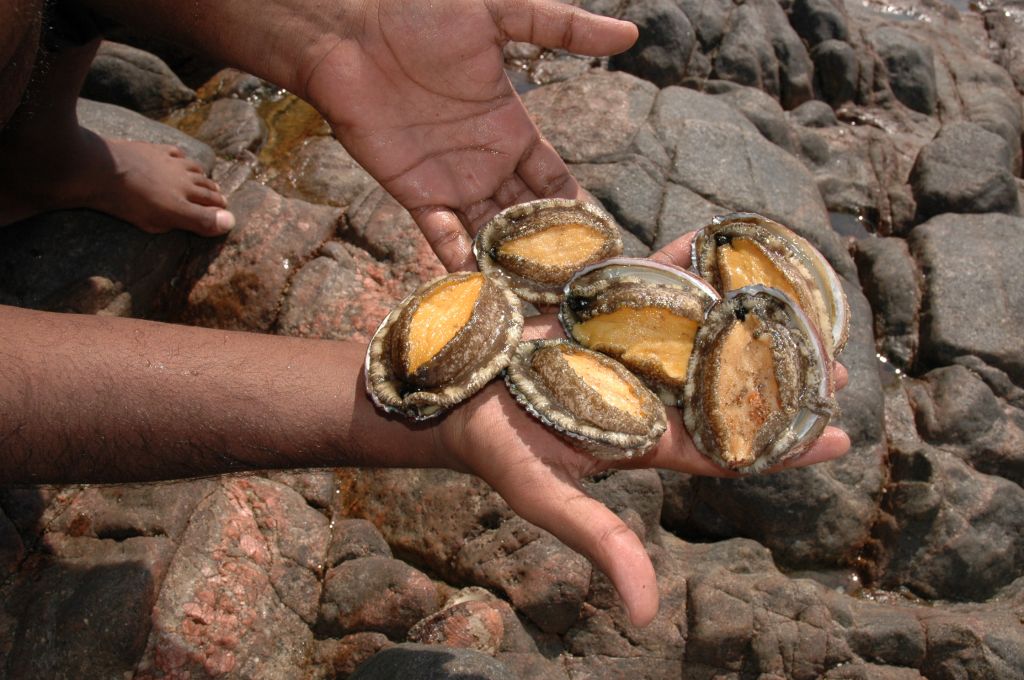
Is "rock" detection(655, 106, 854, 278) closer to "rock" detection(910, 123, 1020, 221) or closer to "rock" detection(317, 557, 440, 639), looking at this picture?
"rock" detection(910, 123, 1020, 221)

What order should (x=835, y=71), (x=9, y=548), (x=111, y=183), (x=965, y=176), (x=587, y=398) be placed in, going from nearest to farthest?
(x=587, y=398)
(x=9, y=548)
(x=111, y=183)
(x=965, y=176)
(x=835, y=71)

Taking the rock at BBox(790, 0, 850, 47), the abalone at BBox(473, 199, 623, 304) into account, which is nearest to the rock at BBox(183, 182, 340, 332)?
the abalone at BBox(473, 199, 623, 304)

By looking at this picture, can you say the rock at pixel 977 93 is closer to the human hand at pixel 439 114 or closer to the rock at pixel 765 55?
the rock at pixel 765 55

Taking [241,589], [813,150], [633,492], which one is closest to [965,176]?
[813,150]

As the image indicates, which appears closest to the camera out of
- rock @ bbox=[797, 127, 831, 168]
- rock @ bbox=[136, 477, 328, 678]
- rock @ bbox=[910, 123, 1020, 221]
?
rock @ bbox=[136, 477, 328, 678]

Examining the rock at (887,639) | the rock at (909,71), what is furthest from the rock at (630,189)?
the rock at (909,71)

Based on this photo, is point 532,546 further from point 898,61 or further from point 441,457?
point 898,61

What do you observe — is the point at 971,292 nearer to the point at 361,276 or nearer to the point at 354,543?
the point at 361,276
